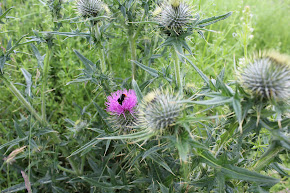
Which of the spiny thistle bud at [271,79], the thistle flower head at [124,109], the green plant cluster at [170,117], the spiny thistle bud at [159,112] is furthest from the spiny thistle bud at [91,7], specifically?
the spiny thistle bud at [271,79]

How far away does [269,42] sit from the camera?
22.7 ft

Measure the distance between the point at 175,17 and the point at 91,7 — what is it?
1.12 m

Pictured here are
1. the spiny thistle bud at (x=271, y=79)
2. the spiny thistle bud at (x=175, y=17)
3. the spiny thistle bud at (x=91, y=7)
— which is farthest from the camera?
the spiny thistle bud at (x=91, y=7)

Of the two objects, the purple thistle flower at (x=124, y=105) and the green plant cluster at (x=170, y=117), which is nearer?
the green plant cluster at (x=170, y=117)

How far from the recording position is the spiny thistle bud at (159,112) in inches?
81.8

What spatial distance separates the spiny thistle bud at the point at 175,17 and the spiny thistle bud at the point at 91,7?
2.60ft

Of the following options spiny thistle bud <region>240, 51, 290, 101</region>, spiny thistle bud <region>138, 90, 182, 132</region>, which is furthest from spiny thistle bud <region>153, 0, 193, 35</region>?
spiny thistle bud <region>240, 51, 290, 101</region>

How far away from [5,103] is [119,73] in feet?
7.14

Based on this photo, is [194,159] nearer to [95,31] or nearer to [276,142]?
[276,142]

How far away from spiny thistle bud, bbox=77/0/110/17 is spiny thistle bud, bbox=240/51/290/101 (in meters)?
1.91

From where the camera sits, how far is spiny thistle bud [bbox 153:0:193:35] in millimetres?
2525

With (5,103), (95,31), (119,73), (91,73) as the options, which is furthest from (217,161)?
(5,103)

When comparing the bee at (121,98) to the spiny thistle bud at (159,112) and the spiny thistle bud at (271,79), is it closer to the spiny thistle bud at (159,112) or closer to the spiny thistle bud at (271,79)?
the spiny thistle bud at (159,112)

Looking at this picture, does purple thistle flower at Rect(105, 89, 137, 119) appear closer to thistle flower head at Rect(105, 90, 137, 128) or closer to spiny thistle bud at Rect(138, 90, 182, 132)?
thistle flower head at Rect(105, 90, 137, 128)
